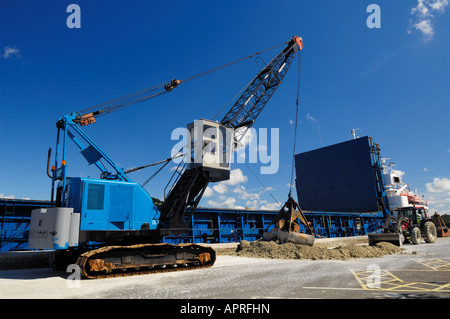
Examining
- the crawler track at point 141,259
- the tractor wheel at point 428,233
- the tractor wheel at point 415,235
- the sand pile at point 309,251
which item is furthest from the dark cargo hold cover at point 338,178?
the crawler track at point 141,259

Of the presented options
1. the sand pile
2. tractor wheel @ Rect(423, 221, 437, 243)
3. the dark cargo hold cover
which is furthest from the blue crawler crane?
the dark cargo hold cover

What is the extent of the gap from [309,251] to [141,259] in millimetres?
7385

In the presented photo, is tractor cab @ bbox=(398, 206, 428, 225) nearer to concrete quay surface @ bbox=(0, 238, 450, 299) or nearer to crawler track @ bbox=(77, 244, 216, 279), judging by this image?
concrete quay surface @ bbox=(0, 238, 450, 299)

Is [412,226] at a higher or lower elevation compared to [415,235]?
higher

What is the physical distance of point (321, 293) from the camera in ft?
18.4

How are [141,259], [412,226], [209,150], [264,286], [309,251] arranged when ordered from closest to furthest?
1. [264,286]
2. [141,259]
3. [309,251]
4. [209,150]
5. [412,226]

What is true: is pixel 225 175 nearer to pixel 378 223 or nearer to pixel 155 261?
pixel 155 261

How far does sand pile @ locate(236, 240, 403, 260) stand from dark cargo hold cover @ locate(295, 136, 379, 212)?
20036mm

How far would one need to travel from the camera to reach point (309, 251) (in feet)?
41.1

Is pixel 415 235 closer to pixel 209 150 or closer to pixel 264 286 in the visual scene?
pixel 209 150

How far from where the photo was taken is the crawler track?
27.5 feet

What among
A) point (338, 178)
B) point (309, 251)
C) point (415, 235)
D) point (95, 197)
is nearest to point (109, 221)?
point (95, 197)

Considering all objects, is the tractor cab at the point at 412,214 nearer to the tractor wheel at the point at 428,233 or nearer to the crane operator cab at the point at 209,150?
the tractor wheel at the point at 428,233
